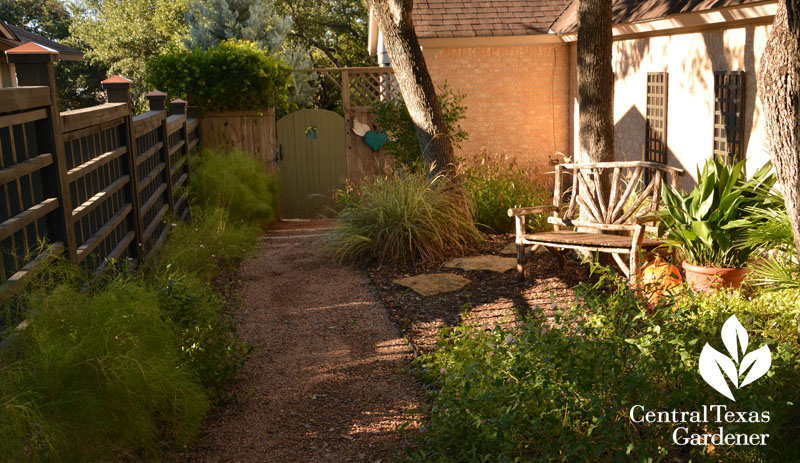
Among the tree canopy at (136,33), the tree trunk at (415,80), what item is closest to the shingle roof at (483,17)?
the tree trunk at (415,80)

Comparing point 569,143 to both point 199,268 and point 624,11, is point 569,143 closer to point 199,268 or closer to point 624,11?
point 624,11

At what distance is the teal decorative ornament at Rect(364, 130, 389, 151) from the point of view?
43.1 feet

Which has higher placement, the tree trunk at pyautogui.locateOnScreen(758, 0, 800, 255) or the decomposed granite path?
the tree trunk at pyautogui.locateOnScreen(758, 0, 800, 255)

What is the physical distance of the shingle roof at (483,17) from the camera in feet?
42.8

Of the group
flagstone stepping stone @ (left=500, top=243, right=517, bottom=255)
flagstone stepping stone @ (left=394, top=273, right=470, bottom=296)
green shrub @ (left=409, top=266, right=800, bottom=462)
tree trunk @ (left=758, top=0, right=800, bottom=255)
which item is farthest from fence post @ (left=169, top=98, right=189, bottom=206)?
tree trunk @ (left=758, top=0, right=800, bottom=255)

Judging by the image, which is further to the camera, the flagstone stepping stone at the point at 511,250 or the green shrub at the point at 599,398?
the flagstone stepping stone at the point at 511,250

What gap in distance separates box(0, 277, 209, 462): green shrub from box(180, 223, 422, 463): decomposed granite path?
38 cm

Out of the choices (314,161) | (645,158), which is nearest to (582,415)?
(645,158)

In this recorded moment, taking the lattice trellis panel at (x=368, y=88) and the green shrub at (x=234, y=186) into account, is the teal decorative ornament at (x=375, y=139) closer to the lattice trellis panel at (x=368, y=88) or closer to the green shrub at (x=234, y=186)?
the lattice trellis panel at (x=368, y=88)

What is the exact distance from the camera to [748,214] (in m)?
6.39

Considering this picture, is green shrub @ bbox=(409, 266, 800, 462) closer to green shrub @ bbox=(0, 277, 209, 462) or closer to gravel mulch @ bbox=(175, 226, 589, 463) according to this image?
gravel mulch @ bbox=(175, 226, 589, 463)

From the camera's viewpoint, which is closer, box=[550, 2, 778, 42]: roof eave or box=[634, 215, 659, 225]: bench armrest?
box=[634, 215, 659, 225]: bench armrest

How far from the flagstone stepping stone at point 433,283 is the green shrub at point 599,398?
3.17 meters

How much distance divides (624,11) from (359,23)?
17186mm
